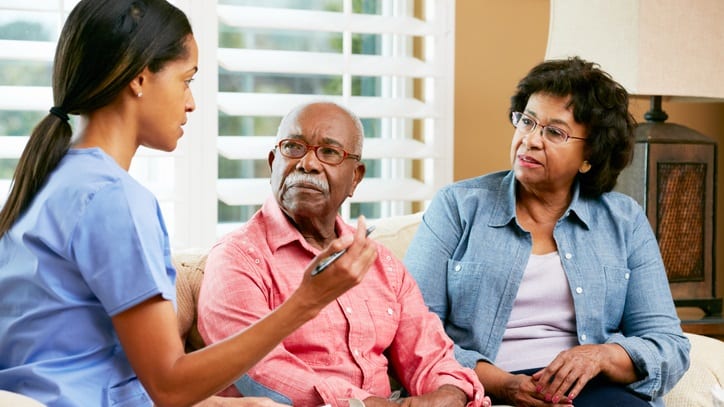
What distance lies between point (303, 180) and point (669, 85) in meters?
1.26

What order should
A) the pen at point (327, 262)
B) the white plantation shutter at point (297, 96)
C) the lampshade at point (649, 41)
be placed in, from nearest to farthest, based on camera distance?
the pen at point (327, 262)
the lampshade at point (649, 41)
the white plantation shutter at point (297, 96)

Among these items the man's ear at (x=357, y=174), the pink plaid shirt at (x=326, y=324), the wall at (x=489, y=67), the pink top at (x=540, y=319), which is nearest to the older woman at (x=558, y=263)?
the pink top at (x=540, y=319)

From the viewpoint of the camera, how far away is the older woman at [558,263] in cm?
221

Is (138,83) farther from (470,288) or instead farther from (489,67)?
(489,67)

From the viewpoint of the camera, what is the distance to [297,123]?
204 centimetres

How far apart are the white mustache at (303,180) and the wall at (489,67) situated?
4.40 ft

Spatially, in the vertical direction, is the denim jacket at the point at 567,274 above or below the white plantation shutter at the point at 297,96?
below

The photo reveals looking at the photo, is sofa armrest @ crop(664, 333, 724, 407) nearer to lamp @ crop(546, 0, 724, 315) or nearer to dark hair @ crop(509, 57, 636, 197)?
dark hair @ crop(509, 57, 636, 197)

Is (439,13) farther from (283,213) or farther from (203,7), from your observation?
(283,213)

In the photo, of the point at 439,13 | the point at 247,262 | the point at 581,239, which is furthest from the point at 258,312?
the point at 439,13

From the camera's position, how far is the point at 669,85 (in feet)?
8.98

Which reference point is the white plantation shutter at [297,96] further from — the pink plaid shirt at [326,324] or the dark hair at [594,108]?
the pink plaid shirt at [326,324]

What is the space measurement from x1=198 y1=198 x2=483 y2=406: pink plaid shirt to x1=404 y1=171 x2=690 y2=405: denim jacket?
0.48ft

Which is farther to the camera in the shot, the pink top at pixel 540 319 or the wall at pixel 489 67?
the wall at pixel 489 67
